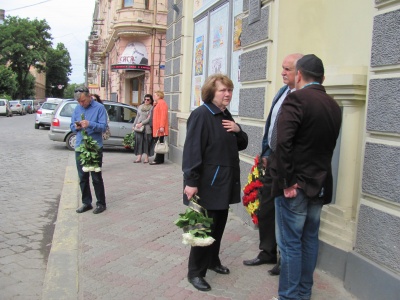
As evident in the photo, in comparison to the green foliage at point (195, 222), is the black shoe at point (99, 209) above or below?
below

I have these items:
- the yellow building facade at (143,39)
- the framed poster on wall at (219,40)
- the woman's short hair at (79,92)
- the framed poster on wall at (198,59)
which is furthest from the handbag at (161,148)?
the yellow building facade at (143,39)

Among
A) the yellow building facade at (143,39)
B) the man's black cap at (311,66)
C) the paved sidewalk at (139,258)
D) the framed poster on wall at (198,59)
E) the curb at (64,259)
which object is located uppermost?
the yellow building facade at (143,39)

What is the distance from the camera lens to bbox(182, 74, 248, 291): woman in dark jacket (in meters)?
3.57

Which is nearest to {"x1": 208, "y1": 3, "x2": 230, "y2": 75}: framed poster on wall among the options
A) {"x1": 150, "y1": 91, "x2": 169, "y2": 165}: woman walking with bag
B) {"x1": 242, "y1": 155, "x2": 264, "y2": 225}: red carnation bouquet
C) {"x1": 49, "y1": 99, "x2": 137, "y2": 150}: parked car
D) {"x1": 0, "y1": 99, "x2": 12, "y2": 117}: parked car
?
{"x1": 150, "y1": 91, "x2": 169, "y2": 165}: woman walking with bag

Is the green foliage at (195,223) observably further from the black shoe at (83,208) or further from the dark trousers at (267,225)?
the black shoe at (83,208)

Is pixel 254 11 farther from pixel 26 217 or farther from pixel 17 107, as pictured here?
pixel 17 107

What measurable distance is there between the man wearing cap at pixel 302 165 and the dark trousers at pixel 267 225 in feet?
2.95

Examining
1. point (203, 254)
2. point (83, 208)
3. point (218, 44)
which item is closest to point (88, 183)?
point (83, 208)

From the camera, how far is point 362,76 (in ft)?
13.3

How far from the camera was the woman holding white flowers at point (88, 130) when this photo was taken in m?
5.98

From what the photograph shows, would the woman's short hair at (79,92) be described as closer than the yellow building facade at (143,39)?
Yes

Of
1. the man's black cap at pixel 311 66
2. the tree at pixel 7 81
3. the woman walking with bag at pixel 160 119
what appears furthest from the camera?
the tree at pixel 7 81

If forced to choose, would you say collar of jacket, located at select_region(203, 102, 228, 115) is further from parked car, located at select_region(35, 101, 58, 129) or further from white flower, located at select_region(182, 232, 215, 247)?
parked car, located at select_region(35, 101, 58, 129)

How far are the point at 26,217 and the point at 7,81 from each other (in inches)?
2203
